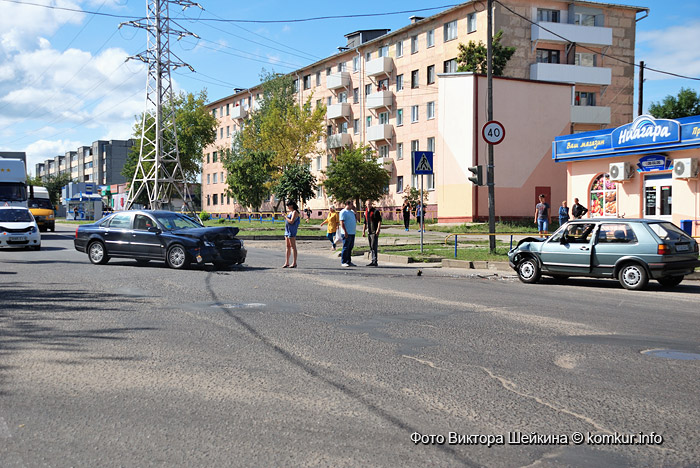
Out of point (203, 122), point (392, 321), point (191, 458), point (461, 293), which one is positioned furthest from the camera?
point (203, 122)

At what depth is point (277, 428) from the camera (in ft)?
14.0

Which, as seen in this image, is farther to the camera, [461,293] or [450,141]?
[450,141]

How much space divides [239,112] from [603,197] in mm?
61759

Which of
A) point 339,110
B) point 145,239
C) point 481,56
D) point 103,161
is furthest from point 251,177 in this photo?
point 103,161

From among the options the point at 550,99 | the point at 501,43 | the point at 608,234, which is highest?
the point at 501,43

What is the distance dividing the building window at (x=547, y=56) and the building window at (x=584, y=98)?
3.11 meters

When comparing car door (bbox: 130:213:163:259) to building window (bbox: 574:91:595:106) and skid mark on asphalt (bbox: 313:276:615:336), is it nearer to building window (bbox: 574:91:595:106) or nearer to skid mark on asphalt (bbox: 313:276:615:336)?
skid mark on asphalt (bbox: 313:276:615:336)

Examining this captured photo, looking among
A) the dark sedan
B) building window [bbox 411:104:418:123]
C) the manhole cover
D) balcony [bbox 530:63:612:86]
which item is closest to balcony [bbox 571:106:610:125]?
balcony [bbox 530:63:612:86]

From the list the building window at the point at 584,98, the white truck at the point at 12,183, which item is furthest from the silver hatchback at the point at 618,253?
the building window at the point at 584,98

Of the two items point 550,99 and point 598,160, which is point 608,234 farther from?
point 550,99

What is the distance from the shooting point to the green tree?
64500mm

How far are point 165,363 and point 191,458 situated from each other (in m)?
2.45

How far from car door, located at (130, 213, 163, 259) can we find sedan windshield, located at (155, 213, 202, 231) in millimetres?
219

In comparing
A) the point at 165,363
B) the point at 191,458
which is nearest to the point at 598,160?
the point at 165,363
